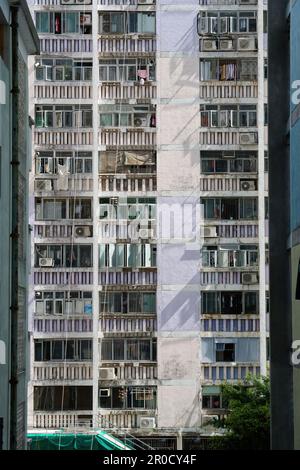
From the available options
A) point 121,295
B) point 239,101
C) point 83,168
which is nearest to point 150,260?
point 121,295

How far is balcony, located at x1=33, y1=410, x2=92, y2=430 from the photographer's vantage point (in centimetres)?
934

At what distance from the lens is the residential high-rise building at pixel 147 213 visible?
9.41 m

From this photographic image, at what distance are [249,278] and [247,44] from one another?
2044 mm

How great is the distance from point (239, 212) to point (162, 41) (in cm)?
164

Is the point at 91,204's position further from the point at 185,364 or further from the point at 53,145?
the point at 185,364

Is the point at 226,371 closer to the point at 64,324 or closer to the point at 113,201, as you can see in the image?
the point at 64,324

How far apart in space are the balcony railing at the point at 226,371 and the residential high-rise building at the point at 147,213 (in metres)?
0.01

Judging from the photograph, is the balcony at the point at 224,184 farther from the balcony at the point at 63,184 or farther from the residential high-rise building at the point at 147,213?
the balcony at the point at 63,184

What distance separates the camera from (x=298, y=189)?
20.5 feet

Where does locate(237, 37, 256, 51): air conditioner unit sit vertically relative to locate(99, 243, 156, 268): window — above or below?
above

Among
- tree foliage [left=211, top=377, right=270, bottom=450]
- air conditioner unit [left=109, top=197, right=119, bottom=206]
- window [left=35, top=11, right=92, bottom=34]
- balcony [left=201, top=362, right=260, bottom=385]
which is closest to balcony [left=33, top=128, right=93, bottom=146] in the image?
air conditioner unit [left=109, top=197, right=119, bottom=206]

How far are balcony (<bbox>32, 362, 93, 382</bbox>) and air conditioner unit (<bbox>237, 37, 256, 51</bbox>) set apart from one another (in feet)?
10.0

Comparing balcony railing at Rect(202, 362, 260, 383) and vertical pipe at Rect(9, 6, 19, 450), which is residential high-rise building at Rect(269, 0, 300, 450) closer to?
vertical pipe at Rect(9, 6, 19, 450)

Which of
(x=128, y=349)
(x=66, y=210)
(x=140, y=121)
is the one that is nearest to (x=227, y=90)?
(x=140, y=121)
